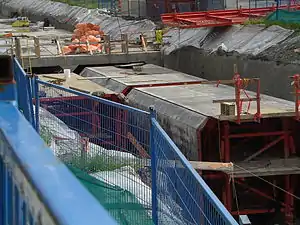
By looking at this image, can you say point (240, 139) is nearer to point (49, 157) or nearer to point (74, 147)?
point (74, 147)

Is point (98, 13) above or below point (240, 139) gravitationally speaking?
above

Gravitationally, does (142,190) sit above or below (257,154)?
above

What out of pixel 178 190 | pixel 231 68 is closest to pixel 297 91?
pixel 231 68

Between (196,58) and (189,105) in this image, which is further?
(196,58)

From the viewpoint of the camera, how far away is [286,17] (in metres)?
21.8

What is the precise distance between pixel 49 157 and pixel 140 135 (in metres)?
4.48

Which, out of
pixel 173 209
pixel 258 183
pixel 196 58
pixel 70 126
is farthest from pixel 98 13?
pixel 173 209

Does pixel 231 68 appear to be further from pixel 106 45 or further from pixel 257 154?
pixel 106 45

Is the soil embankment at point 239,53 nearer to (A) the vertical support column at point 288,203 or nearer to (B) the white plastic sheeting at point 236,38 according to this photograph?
(B) the white plastic sheeting at point 236,38

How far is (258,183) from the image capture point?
52.3ft

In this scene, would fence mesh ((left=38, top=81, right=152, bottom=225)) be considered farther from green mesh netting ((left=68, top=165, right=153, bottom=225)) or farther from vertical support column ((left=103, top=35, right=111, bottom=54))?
vertical support column ((left=103, top=35, right=111, bottom=54))

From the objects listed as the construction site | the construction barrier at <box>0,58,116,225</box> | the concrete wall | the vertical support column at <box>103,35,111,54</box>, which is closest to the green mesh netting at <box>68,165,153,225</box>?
the construction site

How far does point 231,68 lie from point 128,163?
14379 mm

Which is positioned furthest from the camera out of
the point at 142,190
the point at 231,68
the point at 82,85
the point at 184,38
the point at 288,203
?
the point at 184,38
